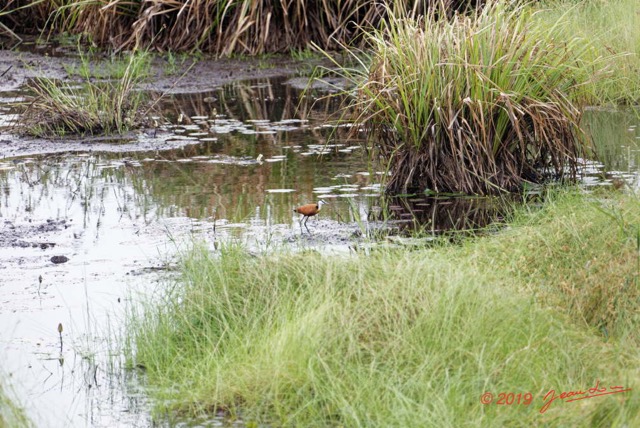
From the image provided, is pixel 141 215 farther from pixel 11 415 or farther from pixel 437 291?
pixel 11 415

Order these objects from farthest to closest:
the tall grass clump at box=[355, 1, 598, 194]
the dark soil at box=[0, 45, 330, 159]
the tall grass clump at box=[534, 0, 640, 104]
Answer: the dark soil at box=[0, 45, 330, 159] < the tall grass clump at box=[534, 0, 640, 104] < the tall grass clump at box=[355, 1, 598, 194]

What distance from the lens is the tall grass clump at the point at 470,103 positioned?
Result: 24.9 ft

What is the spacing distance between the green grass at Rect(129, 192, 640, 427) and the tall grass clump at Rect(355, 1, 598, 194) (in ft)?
7.03

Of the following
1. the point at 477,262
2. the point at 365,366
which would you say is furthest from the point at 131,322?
the point at 477,262

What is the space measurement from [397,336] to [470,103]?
3330 mm

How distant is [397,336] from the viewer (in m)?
4.49

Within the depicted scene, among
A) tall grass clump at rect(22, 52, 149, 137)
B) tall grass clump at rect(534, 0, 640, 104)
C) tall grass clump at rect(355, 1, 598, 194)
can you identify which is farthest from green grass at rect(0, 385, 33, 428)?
tall grass clump at rect(534, 0, 640, 104)

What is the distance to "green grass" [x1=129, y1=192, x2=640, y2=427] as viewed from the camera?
414 cm

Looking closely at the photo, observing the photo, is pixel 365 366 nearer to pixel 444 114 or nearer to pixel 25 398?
pixel 25 398

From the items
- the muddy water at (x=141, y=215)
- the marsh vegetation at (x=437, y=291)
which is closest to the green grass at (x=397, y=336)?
the marsh vegetation at (x=437, y=291)

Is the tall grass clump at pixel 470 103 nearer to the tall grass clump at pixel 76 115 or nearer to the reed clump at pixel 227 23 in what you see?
the tall grass clump at pixel 76 115

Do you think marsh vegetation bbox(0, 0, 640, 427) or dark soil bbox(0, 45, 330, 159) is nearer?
marsh vegetation bbox(0, 0, 640, 427)
